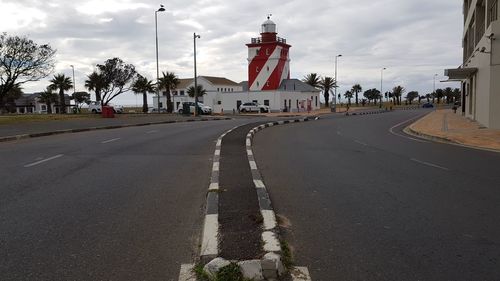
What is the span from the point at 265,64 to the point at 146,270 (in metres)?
71.6

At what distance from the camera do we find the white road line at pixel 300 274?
13.8 feet

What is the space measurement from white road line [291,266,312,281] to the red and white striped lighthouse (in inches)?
2771

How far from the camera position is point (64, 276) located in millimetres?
4277

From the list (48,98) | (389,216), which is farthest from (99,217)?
(48,98)

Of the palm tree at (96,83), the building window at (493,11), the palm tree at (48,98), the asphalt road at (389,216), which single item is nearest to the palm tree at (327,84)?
the palm tree at (96,83)

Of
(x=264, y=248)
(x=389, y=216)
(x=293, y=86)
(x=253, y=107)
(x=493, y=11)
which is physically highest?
(x=493, y=11)

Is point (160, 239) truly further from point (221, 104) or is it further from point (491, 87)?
point (221, 104)

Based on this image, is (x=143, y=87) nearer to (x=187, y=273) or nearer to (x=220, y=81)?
(x=220, y=81)

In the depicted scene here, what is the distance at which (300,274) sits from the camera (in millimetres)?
4312

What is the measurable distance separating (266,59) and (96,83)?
82.8 feet

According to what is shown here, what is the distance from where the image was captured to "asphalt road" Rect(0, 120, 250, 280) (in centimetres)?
454

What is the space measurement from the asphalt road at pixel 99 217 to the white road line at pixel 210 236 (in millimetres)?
143

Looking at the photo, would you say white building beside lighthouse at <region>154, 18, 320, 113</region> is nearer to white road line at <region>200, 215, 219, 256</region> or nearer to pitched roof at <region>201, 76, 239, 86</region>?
pitched roof at <region>201, 76, 239, 86</region>

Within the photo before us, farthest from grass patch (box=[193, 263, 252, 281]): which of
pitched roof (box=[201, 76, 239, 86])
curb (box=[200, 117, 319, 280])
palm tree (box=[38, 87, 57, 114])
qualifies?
palm tree (box=[38, 87, 57, 114])
